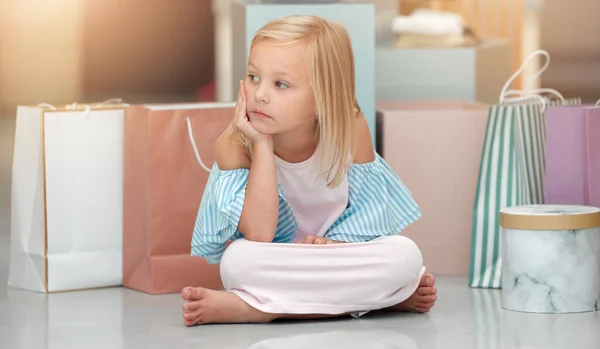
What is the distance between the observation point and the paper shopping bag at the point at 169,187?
2.07 metres

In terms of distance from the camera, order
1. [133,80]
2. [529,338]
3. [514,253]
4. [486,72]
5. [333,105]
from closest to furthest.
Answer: [529,338] < [333,105] < [514,253] < [133,80] < [486,72]

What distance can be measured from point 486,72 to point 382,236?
48.9 inches

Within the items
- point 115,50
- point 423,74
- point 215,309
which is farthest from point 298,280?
point 423,74

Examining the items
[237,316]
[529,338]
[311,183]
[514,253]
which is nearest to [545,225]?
[514,253]

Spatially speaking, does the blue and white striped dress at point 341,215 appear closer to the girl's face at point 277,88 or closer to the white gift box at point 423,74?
the girl's face at point 277,88

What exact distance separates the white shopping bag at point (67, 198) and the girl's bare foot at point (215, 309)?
0.47m

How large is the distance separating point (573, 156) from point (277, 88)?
26.4 inches

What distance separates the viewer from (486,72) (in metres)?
2.93

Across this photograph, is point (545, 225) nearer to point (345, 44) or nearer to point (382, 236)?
point (382, 236)

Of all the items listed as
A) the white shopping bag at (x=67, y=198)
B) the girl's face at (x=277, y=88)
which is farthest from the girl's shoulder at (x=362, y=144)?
the white shopping bag at (x=67, y=198)

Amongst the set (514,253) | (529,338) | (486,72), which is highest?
(486,72)

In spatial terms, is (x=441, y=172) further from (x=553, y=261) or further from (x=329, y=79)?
(x=329, y=79)

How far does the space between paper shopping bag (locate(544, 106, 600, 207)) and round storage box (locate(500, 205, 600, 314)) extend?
17 centimetres

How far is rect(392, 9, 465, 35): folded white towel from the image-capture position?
287 centimetres
